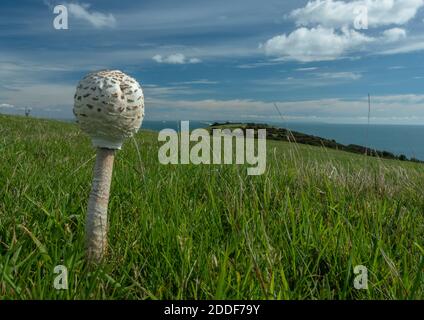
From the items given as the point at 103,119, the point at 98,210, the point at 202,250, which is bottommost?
the point at 202,250

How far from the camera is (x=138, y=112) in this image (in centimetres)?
249

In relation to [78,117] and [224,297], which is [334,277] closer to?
[224,297]

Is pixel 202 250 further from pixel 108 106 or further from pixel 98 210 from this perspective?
pixel 108 106

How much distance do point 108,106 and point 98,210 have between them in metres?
0.69

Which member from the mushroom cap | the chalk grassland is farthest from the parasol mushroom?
the chalk grassland

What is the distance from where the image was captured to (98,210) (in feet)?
8.47

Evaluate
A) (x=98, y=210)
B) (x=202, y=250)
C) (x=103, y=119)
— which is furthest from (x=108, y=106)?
(x=202, y=250)

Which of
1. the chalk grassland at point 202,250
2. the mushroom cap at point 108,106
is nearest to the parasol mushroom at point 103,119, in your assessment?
the mushroom cap at point 108,106

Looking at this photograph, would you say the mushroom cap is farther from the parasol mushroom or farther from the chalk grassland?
the chalk grassland

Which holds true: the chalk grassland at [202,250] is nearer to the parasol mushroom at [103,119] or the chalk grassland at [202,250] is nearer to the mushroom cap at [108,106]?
the parasol mushroom at [103,119]

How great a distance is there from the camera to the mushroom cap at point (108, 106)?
2338 mm

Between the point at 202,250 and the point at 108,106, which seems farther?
the point at 202,250

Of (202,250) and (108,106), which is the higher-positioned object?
(108,106)

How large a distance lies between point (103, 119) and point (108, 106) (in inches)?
3.7
